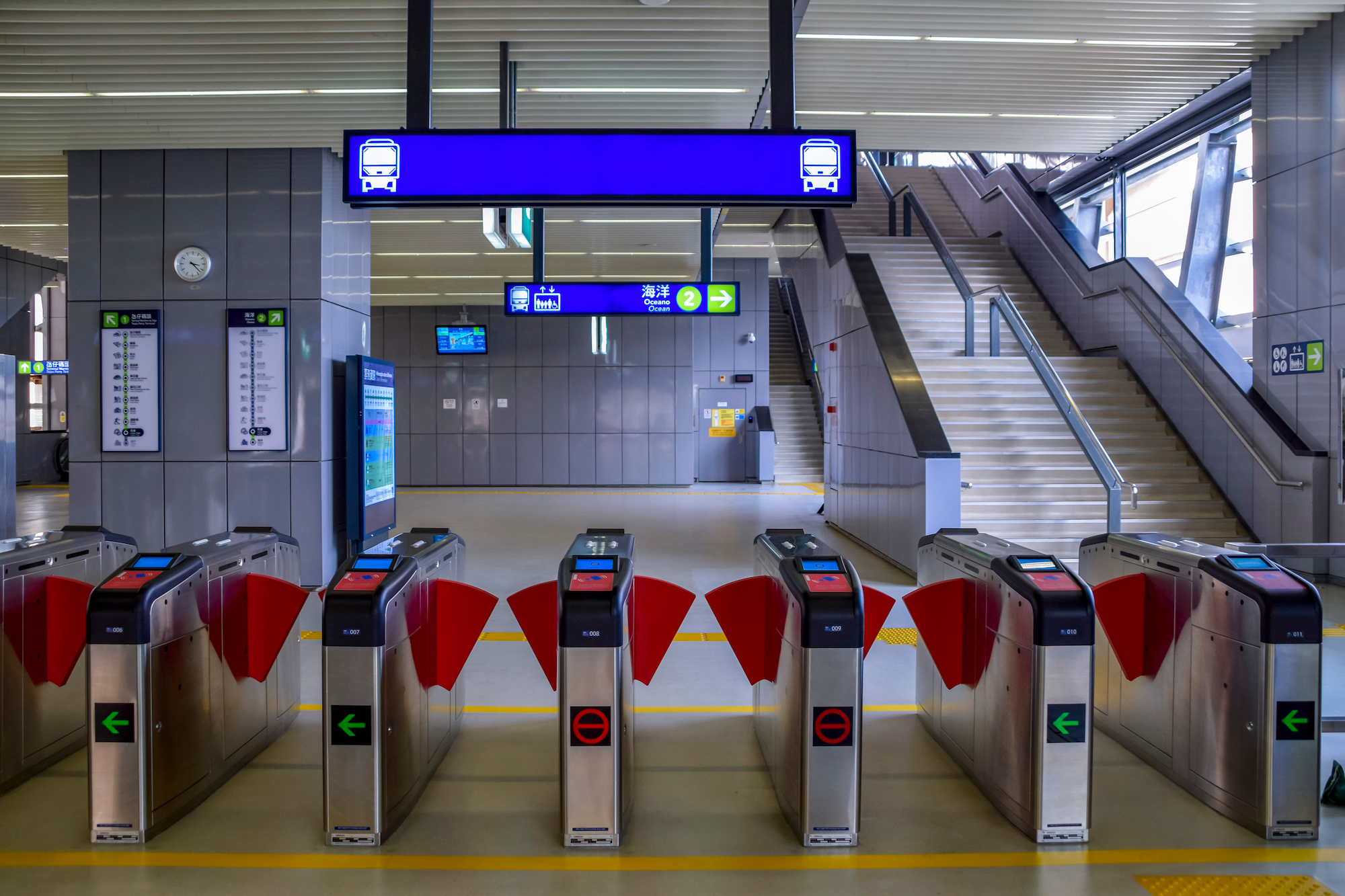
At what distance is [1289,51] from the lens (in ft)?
20.6

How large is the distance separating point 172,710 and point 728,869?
2.04 m

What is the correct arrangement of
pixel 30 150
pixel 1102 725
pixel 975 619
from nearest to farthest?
pixel 975 619
pixel 1102 725
pixel 30 150

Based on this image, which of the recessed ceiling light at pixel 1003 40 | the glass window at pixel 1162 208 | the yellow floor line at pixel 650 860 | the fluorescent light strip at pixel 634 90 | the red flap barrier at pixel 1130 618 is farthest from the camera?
the glass window at pixel 1162 208

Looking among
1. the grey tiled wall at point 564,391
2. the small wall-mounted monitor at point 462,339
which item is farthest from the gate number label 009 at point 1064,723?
the small wall-mounted monitor at point 462,339

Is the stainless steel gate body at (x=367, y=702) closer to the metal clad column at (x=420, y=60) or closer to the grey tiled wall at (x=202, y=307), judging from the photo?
the metal clad column at (x=420, y=60)

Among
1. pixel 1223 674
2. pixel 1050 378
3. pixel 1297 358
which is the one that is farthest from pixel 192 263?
pixel 1297 358

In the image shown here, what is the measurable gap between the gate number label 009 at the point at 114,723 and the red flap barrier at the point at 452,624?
40.8 inches

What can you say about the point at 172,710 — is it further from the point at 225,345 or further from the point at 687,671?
the point at 225,345

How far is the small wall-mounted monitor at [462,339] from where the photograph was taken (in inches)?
614

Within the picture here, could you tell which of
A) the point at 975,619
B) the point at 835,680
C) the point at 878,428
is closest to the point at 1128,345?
the point at 878,428

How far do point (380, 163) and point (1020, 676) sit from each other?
11.7 feet

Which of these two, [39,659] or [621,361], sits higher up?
[621,361]

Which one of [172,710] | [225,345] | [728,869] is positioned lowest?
[728,869]

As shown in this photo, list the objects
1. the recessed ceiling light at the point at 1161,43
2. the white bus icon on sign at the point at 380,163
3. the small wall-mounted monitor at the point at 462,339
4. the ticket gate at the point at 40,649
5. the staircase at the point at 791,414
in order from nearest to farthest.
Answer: the ticket gate at the point at 40,649
the white bus icon on sign at the point at 380,163
the recessed ceiling light at the point at 1161,43
the small wall-mounted monitor at the point at 462,339
the staircase at the point at 791,414
